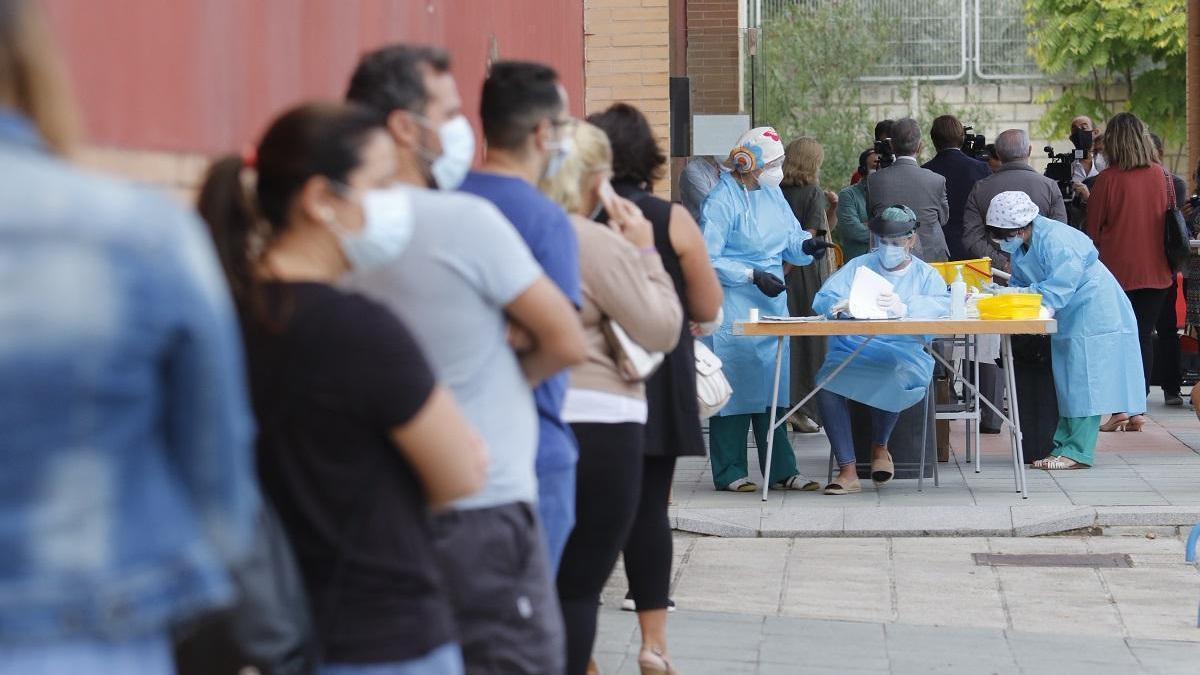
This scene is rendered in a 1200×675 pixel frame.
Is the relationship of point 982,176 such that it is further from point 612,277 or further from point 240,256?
point 240,256

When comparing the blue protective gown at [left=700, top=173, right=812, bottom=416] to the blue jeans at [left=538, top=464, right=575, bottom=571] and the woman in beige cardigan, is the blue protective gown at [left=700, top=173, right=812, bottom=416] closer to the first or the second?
the woman in beige cardigan

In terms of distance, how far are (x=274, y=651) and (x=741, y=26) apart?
1724cm

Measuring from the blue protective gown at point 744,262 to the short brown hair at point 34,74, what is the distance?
7.67 metres

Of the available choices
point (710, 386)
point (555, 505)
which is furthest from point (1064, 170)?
point (555, 505)

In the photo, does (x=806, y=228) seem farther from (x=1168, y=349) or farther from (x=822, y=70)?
(x=822, y=70)

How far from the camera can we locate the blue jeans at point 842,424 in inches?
371

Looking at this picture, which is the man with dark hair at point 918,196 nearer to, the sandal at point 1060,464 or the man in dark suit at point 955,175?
the man in dark suit at point 955,175

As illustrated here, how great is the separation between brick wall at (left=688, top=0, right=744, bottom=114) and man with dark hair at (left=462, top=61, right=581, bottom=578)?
14.7 m

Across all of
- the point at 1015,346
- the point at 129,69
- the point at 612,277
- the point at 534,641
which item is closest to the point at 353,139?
the point at 129,69

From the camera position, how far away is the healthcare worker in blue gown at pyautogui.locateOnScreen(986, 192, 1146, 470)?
9773 mm

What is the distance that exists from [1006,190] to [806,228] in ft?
4.19

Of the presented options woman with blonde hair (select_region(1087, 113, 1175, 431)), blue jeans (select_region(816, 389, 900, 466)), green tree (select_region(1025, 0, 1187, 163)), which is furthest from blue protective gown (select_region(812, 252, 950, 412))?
green tree (select_region(1025, 0, 1187, 163))

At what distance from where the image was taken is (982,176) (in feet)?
42.2

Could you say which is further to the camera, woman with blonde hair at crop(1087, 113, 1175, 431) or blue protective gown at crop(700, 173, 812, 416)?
woman with blonde hair at crop(1087, 113, 1175, 431)
